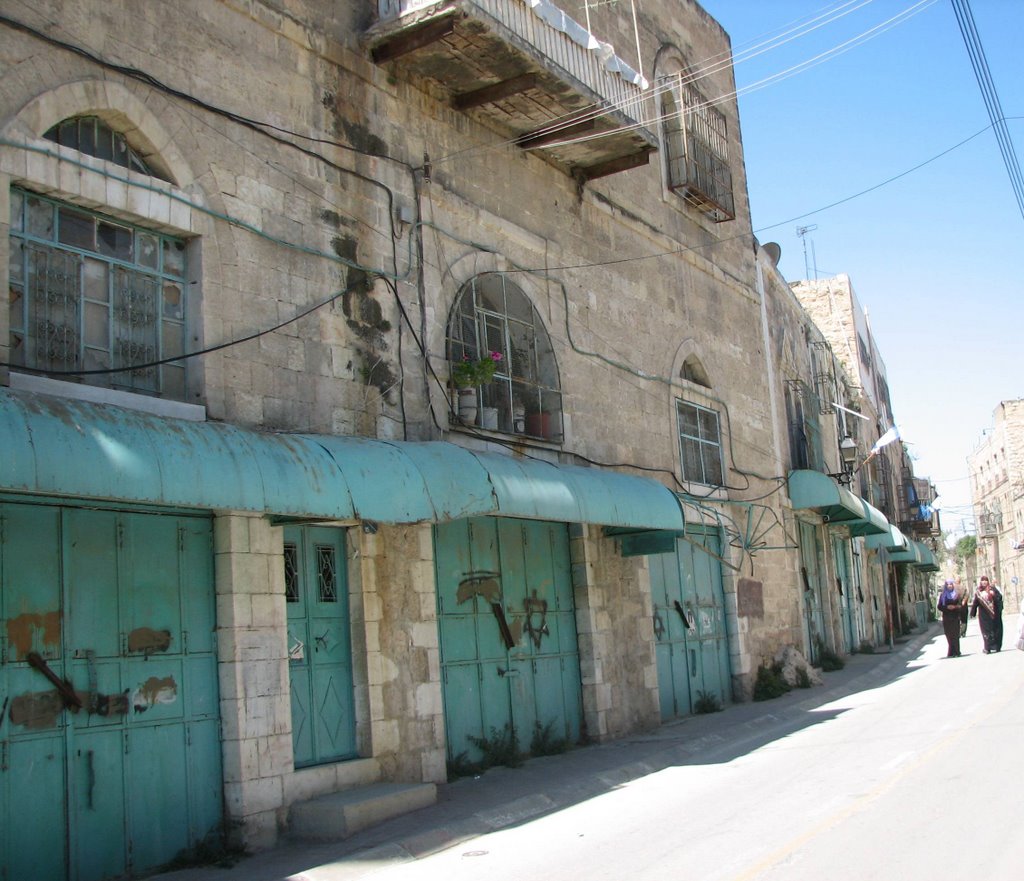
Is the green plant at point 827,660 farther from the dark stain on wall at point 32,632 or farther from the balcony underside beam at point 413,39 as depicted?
the dark stain on wall at point 32,632

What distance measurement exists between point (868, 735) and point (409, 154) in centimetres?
750

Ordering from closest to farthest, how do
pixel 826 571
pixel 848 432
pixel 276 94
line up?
pixel 276 94
pixel 826 571
pixel 848 432

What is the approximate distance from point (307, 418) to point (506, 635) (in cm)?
357

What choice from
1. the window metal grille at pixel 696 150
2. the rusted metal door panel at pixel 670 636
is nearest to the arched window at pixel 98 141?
the rusted metal door panel at pixel 670 636

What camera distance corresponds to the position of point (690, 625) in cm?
1508

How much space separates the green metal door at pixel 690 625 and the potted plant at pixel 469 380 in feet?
15.1

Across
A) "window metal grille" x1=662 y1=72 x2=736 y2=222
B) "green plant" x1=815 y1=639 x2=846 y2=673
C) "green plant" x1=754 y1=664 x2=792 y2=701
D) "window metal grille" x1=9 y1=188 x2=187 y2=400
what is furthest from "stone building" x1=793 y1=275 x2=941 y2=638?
"window metal grille" x1=9 y1=188 x2=187 y2=400

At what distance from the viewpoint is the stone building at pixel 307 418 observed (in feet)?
22.8

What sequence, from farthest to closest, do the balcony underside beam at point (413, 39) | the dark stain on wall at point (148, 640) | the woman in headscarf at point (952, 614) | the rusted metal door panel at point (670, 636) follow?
the woman in headscarf at point (952, 614), the rusted metal door panel at point (670, 636), the balcony underside beam at point (413, 39), the dark stain on wall at point (148, 640)

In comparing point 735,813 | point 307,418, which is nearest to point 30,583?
point 307,418

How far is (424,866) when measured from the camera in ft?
22.5

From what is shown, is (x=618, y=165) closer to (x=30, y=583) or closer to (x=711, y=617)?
(x=711, y=617)

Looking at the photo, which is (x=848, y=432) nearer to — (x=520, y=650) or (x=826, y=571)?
(x=826, y=571)

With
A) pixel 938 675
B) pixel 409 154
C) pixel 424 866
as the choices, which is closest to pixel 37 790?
pixel 424 866
